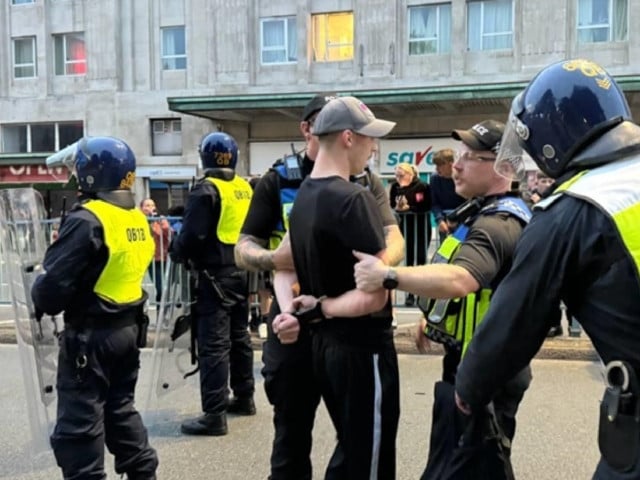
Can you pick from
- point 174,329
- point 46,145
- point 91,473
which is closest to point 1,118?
point 46,145

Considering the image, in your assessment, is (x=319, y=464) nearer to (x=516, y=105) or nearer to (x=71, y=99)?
(x=516, y=105)

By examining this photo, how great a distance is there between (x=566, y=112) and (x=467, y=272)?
81 cm

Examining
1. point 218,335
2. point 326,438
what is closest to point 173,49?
point 218,335

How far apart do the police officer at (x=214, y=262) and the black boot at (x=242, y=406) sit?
268 mm

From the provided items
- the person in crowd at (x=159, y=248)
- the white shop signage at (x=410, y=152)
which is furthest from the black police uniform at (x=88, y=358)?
the white shop signage at (x=410, y=152)

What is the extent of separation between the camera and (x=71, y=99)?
24.7 metres

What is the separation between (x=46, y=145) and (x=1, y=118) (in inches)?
76.5

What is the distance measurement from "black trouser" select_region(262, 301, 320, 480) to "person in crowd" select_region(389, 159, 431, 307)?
17.5 feet

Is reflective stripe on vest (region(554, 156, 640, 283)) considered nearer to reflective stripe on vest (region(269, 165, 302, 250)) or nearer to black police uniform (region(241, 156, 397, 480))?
black police uniform (region(241, 156, 397, 480))

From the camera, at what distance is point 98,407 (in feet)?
10.4

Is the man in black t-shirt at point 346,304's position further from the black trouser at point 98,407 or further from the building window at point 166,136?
the building window at point 166,136

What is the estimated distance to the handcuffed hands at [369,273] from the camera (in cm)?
241

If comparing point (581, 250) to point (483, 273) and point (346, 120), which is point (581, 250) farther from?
point (346, 120)

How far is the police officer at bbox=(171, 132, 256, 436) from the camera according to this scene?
4691 millimetres
